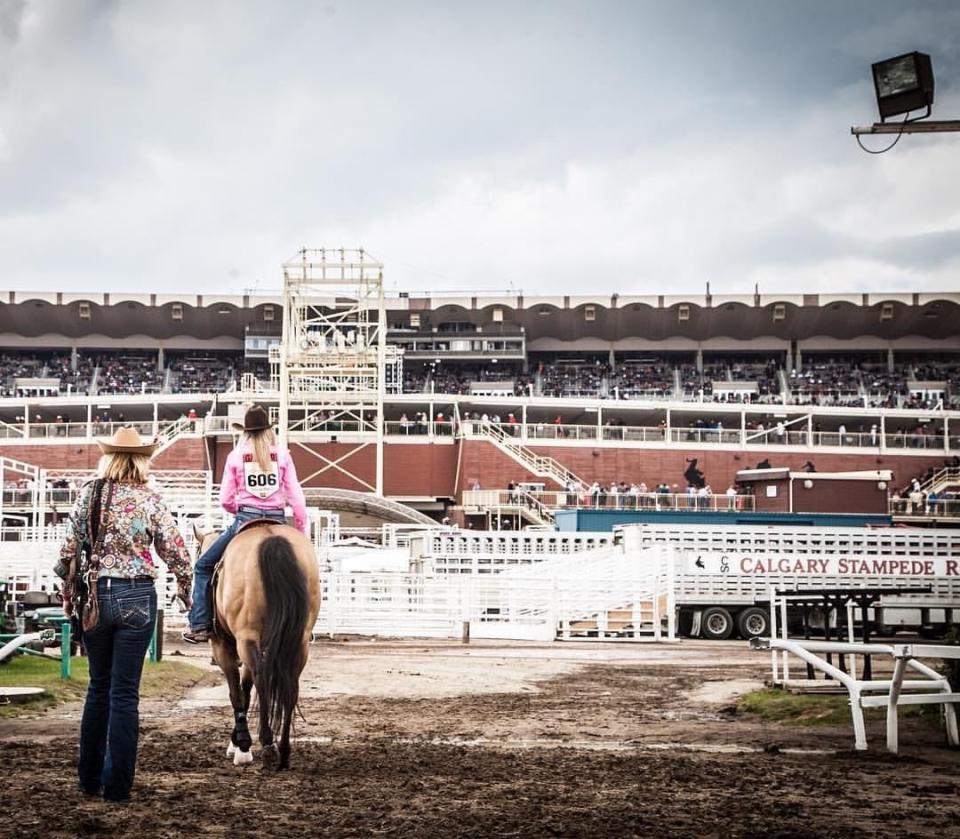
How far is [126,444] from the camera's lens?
291 inches

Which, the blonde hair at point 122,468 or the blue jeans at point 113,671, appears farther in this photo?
the blonde hair at point 122,468

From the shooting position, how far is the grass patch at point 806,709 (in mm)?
10945

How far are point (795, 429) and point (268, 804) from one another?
209 ft

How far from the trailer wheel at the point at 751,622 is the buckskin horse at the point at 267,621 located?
2106 cm

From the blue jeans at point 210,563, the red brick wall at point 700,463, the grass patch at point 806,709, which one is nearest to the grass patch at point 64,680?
the blue jeans at point 210,563

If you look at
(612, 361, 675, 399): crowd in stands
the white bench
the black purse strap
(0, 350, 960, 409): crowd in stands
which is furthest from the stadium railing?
the black purse strap

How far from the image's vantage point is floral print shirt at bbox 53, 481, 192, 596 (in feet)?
23.6

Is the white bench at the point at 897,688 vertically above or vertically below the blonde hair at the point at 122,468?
below

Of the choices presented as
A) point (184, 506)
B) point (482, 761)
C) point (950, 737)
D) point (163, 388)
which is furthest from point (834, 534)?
point (163, 388)

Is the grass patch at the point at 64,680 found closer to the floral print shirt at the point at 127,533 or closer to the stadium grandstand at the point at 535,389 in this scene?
the floral print shirt at the point at 127,533

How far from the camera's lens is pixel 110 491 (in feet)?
24.0

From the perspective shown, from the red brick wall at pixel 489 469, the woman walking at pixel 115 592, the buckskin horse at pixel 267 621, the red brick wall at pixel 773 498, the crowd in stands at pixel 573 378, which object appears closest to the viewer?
the woman walking at pixel 115 592

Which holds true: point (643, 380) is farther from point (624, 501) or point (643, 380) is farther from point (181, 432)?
point (181, 432)

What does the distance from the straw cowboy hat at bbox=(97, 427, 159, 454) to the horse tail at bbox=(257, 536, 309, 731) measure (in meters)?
1.21
